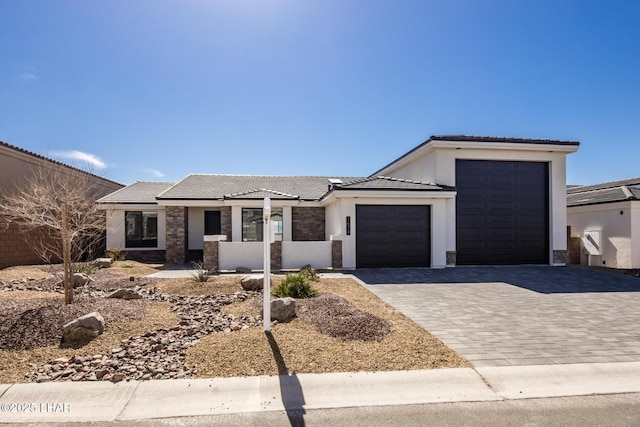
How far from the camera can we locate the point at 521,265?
1477 centimetres

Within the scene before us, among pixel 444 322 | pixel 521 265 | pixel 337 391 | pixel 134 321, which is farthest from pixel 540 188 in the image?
pixel 134 321

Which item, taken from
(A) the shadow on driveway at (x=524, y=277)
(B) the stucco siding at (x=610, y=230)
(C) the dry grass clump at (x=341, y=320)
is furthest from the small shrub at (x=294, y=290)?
(B) the stucco siding at (x=610, y=230)

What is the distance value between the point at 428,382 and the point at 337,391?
1.18 metres

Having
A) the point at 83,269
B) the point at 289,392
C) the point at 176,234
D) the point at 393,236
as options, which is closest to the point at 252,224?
the point at 176,234

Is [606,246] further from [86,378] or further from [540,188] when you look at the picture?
[86,378]

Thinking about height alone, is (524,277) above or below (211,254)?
below

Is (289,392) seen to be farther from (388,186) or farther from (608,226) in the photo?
(608,226)

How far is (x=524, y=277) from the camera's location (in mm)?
11930

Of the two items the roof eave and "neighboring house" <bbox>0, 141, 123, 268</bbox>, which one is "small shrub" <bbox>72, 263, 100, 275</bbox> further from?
the roof eave

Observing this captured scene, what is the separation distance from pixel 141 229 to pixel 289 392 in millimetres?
17791

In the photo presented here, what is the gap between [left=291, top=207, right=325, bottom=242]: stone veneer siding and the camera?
697 inches

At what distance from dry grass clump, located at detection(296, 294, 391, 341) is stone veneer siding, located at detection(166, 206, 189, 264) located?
1171cm

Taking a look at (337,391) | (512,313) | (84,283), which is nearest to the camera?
(337,391)

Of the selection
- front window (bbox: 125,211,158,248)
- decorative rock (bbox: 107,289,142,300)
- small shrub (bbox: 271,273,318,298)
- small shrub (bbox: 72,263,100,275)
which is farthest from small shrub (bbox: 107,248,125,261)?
small shrub (bbox: 271,273,318,298)
